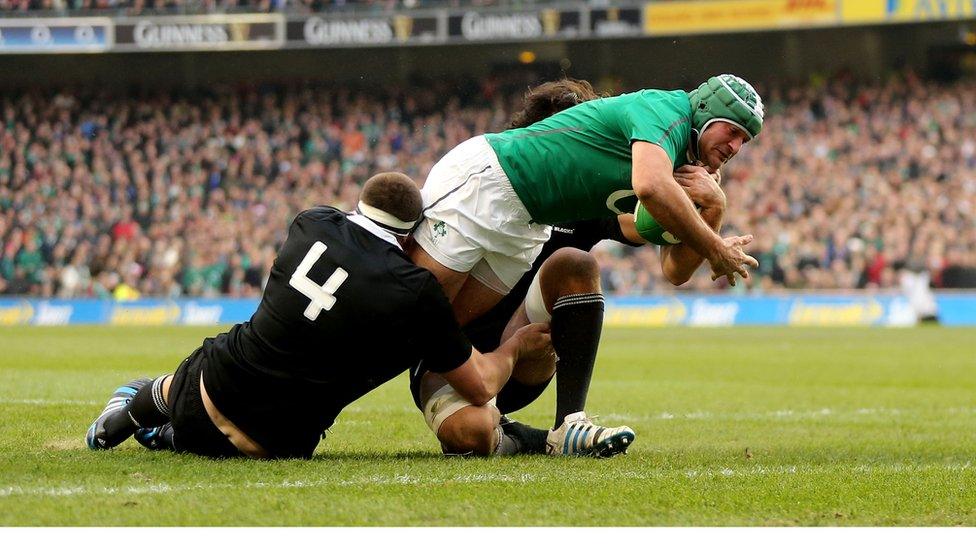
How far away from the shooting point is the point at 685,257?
19.2 feet

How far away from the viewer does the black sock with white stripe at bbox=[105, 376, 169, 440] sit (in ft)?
18.0

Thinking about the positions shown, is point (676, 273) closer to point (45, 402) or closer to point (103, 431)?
point (103, 431)

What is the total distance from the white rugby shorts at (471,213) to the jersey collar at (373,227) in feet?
1.26

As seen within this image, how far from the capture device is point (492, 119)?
112 feet

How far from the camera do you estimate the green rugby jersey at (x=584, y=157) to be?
5426 millimetres

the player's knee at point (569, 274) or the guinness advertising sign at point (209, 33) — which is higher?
the player's knee at point (569, 274)

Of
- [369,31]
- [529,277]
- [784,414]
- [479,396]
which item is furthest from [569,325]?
[369,31]

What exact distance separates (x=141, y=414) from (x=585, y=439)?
1.93 metres

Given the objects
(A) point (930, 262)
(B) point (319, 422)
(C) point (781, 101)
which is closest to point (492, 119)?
(C) point (781, 101)

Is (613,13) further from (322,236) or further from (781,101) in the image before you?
(322,236)

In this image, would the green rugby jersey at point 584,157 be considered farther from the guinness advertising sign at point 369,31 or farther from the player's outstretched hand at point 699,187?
the guinness advertising sign at point 369,31

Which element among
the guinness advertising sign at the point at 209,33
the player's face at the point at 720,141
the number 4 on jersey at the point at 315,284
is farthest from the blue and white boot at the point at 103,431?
the guinness advertising sign at the point at 209,33

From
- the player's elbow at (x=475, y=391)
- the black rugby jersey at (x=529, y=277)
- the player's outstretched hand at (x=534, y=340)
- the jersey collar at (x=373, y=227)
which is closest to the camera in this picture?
the jersey collar at (x=373, y=227)

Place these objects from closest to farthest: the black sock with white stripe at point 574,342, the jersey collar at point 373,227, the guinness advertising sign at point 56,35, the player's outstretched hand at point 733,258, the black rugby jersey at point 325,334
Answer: the black rugby jersey at point 325,334, the jersey collar at point 373,227, the player's outstretched hand at point 733,258, the black sock with white stripe at point 574,342, the guinness advertising sign at point 56,35
